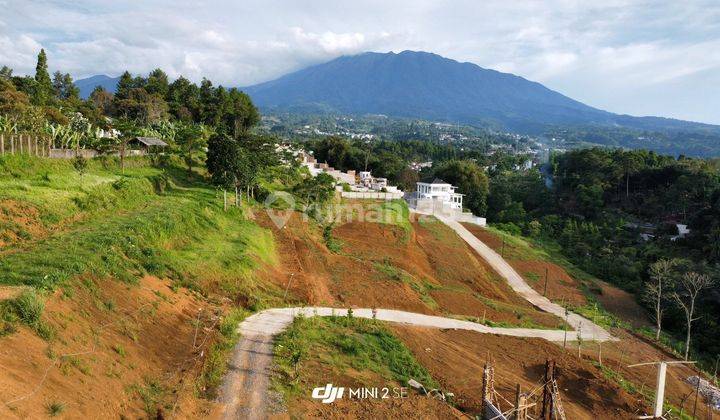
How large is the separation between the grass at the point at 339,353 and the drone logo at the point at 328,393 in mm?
323

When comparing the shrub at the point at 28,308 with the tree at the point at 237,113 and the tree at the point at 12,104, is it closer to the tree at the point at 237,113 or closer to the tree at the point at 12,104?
the tree at the point at 12,104

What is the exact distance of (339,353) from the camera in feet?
43.3

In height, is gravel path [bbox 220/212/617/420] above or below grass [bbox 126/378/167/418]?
below

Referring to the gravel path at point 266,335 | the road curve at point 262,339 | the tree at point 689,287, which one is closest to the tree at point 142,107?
the road curve at point 262,339

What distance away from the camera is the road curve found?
31.8ft

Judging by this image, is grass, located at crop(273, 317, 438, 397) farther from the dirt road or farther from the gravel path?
the dirt road

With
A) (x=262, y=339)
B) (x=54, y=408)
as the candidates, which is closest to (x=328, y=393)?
(x=262, y=339)

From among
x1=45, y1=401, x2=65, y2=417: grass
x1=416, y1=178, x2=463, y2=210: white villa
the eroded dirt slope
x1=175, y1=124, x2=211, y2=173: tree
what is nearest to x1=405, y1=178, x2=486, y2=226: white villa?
x1=416, y1=178, x2=463, y2=210: white villa

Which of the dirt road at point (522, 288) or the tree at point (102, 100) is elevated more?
the tree at point (102, 100)

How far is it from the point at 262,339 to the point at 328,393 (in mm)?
3050

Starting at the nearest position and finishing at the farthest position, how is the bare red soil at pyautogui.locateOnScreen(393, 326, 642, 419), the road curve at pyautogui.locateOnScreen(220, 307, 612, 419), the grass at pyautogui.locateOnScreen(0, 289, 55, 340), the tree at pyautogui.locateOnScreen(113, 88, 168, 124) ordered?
the grass at pyautogui.locateOnScreen(0, 289, 55, 340)
the road curve at pyautogui.locateOnScreen(220, 307, 612, 419)
the bare red soil at pyautogui.locateOnScreen(393, 326, 642, 419)
the tree at pyautogui.locateOnScreen(113, 88, 168, 124)

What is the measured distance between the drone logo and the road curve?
44.3 inches

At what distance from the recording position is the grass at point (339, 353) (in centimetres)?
1129

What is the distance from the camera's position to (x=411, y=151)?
4488 inches
